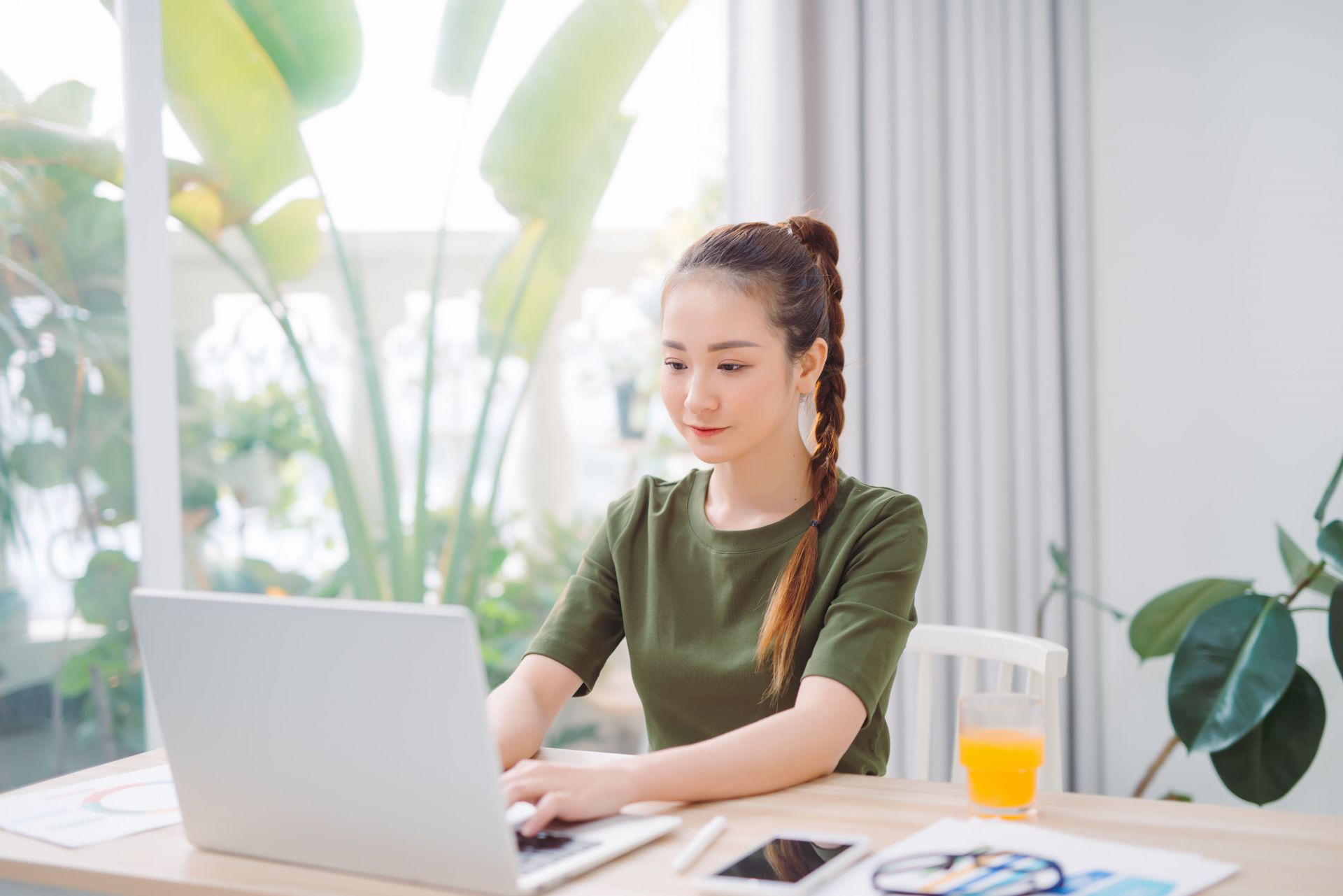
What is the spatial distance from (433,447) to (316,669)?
7.01ft

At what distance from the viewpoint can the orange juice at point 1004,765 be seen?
38.9 inches

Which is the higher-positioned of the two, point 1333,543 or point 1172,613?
point 1333,543

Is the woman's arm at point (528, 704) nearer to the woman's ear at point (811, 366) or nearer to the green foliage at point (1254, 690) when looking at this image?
the woman's ear at point (811, 366)

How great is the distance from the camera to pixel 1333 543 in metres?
1.84

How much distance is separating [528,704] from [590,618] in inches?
6.7

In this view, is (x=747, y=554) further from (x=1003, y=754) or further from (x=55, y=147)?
(x=55, y=147)

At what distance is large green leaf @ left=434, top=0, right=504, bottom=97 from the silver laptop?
1.98 meters

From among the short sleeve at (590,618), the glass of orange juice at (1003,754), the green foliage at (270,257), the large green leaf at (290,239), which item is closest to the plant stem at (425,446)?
the green foliage at (270,257)

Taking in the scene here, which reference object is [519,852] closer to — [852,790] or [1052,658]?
[852,790]

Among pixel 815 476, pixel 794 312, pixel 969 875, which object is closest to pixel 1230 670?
pixel 815 476

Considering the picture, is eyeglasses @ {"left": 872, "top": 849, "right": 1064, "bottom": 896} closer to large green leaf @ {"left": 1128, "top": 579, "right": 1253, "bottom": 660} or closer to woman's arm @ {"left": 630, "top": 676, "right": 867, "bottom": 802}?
woman's arm @ {"left": 630, "top": 676, "right": 867, "bottom": 802}

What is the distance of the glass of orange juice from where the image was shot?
99 centimetres

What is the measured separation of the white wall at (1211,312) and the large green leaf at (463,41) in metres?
1.28

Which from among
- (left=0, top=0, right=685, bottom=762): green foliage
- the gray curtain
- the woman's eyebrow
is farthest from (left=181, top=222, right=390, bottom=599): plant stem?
the woman's eyebrow
